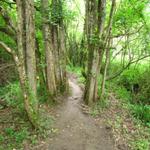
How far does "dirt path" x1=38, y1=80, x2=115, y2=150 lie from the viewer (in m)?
5.40

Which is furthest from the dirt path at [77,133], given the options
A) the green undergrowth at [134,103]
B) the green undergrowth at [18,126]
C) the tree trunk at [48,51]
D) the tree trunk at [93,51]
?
the tree trunk at [48,51]

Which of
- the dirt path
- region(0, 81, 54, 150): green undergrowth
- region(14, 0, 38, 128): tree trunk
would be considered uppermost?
region(14, 0, 38, 128): tree trunk

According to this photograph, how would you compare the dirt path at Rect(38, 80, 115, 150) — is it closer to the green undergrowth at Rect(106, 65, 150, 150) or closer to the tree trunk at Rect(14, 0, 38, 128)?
the green undergrowth at Rect(106, 65, 150, 150)

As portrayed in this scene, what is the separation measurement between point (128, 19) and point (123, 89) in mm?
3727

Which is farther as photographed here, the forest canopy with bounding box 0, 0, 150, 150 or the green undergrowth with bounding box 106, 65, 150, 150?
the green undergrowth with bounding box 106, 65, 150, 150

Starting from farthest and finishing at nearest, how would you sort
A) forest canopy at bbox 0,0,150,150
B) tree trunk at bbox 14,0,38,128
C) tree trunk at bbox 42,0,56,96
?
tree trunk at bbox 42,0,56,96
forest canopy at bbox 0,0,150,150
tree trunk at bbox 14,0,38,128

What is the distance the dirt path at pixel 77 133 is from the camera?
5398 mm

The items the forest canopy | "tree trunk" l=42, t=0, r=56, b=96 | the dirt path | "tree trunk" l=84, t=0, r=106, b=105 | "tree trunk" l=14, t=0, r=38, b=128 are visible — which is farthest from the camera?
"tree trunk" l=84, t=0, r=106, b=105

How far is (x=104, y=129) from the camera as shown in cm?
634

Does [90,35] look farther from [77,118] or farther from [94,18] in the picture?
[77,118]

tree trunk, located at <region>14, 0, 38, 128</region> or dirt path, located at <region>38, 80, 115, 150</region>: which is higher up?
tree trunk, located at <region>14, 0, 38, 128</region>

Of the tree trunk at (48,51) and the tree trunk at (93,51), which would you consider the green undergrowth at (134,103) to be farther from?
the tree trunk at (48,51)

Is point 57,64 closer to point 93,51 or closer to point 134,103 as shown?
point 93,51

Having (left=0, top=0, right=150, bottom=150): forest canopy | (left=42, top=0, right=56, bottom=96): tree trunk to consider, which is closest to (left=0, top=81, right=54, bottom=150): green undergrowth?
(left=0, top=0, right=150, bottom=150): forest canopy
